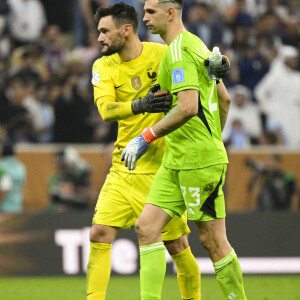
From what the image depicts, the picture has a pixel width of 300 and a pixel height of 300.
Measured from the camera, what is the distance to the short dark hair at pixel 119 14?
257 inches

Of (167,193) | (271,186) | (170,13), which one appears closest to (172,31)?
(170,13)

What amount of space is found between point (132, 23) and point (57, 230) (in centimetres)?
447

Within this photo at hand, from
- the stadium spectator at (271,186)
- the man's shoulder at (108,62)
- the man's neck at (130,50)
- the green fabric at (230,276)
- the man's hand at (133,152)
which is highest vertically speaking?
the man's neck at (130,50)

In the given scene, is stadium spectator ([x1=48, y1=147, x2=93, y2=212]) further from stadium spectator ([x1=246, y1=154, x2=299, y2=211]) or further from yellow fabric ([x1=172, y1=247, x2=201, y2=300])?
yellow fabric ([x1=172, y1=247, x2=201, y2=300])

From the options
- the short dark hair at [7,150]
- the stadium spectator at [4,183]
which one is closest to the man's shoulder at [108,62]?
the short dark hair at [7,150]

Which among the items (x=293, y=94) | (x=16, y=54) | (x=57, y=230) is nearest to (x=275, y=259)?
(x=57, y=230)

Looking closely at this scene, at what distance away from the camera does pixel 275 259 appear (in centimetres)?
1053

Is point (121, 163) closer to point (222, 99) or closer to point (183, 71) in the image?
point (222, 99)

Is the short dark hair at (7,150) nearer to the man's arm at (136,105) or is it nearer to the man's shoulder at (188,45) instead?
the man's arm at (136,105)

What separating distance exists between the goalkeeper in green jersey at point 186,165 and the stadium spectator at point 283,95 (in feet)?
24.3

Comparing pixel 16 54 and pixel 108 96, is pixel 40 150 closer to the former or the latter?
pixel 16 54

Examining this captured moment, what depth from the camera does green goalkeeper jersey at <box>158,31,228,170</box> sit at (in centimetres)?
576

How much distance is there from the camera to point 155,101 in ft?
19.5

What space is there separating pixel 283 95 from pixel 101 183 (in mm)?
3628
